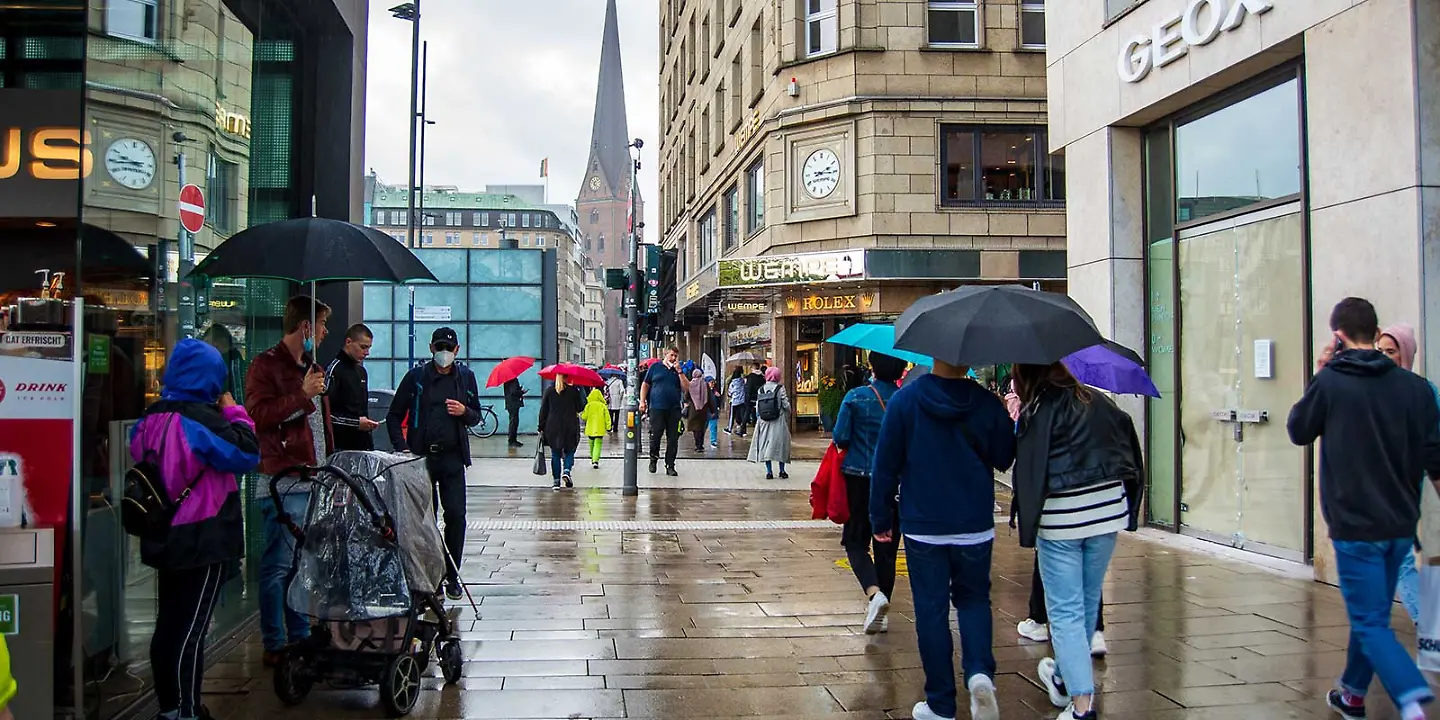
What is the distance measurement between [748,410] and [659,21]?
29.0m

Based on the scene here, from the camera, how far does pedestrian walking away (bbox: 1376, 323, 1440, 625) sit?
5238 millimetres

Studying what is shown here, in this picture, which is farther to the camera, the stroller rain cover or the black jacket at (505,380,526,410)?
the black jacket at (505,380,526,410)

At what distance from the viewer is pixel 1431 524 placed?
691 cm

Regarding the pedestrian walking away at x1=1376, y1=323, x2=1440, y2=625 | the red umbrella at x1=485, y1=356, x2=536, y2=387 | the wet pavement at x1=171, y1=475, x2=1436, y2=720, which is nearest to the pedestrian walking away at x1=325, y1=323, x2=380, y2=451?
the wet pavement at x1=171, y1=475, x2=1436, y2=720

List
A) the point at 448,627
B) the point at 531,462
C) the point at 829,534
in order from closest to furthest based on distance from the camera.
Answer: the point at 448,627, the point at 829,534, the point at 531,462

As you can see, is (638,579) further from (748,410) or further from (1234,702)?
(748,410)

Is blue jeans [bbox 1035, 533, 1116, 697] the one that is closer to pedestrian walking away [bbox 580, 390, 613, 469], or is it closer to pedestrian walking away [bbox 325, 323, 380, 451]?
pedestrian walking away [bbox 325, 323, 380, 451]

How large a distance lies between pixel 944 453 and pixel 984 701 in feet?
3.45

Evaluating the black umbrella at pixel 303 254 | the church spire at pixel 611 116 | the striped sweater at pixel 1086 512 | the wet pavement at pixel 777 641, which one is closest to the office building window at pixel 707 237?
the wet pavement at pixel 777 641

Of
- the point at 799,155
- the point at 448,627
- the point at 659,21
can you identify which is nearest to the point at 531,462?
the point at 799,155

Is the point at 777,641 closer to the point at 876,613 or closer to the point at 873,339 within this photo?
the point at 876,613

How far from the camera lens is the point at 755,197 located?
26.6 meters

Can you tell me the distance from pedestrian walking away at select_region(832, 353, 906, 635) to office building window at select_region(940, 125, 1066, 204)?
1646cm

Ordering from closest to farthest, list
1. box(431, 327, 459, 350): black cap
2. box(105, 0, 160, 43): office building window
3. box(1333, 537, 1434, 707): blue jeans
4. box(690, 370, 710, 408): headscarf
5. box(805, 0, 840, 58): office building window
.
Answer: box(1333, 537, 1434, 707): blue jeans → box(105, 0, 160, 43): office building window → box(431, 327, 459, 350): black cap → box(690, 370, 710, 408): headscarf → box(805, 0, 840, 58): office building window
